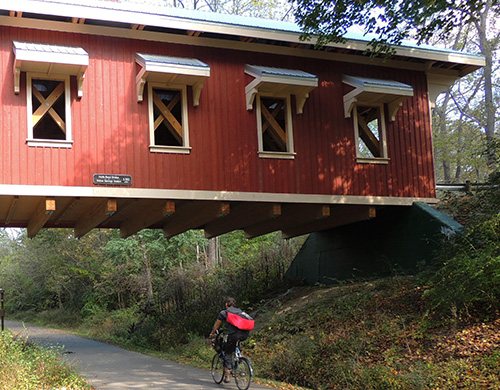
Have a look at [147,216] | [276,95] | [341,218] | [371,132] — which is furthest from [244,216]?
[371,132]

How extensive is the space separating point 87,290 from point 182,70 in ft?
68.3

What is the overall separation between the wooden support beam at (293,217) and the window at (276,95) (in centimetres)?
172

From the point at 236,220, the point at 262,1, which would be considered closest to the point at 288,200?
the point at 236,220

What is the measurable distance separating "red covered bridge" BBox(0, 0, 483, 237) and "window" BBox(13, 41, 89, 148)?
0.10ft

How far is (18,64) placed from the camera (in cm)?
1269

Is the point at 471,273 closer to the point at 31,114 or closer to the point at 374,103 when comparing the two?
the point at 374,103

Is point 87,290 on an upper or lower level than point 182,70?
lower

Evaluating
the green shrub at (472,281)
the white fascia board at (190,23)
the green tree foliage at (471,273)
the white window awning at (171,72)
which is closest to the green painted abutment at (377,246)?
the green tree foliage at (471,273)

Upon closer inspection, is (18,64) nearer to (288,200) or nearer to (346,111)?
(288,200)

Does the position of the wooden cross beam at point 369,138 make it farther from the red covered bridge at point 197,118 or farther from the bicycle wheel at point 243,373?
the bicycle wheel at point 243,373

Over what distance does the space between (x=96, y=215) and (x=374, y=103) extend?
8.16 meters

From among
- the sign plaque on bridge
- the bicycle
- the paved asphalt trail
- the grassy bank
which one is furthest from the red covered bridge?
the bicycle

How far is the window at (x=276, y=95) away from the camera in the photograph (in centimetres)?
1470

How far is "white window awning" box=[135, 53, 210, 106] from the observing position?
44.6ft
